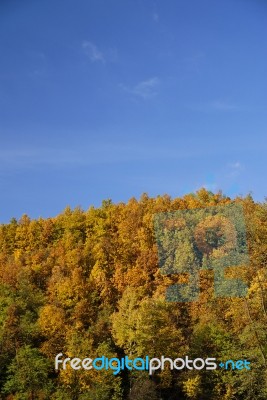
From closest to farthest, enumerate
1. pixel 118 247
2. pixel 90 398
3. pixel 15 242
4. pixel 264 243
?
pixel 264 243 < pixel 90 398 < pixel 118 247 < pixel 15 242

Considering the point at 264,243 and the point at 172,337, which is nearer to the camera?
the point at 264,243

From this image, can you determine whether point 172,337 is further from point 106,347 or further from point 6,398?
point 6,398

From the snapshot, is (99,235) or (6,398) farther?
(99,235)

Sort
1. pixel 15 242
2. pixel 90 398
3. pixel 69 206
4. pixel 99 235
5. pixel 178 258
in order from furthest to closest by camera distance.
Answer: pixel 69 206 < pixel 15 242 < pixel 99 235 < pixel 90 398 < pixel 178 258

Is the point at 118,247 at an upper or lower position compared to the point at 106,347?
upper

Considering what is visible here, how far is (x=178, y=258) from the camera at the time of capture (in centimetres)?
2819

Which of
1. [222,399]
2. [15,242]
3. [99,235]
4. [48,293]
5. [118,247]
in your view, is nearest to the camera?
[222,399]

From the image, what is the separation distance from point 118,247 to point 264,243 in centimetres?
4166

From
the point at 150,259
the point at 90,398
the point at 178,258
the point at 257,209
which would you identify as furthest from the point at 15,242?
the point at 257,209

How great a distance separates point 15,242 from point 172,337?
41.8 metres

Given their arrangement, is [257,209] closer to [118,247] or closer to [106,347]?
[106,347]

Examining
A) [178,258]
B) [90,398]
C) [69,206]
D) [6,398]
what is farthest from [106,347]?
[69,206]

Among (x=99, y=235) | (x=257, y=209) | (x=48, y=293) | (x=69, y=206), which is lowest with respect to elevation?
(x=257, y=209)

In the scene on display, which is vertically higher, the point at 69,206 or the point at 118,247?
the point at 69,206
